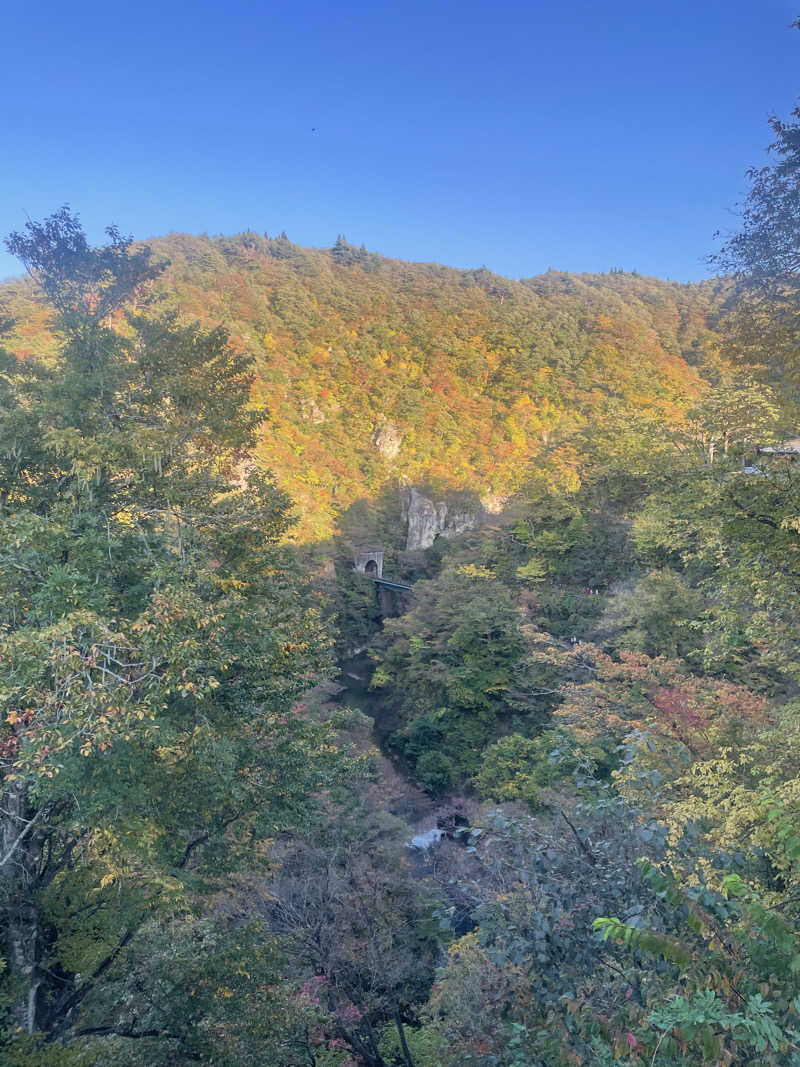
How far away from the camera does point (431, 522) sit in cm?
4600

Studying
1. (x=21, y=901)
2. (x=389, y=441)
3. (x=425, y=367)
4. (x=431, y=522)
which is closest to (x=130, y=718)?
(x=21, y=901)

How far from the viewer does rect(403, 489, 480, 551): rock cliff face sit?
4512 cm

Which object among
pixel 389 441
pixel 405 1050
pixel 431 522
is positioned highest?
pixel 389 441

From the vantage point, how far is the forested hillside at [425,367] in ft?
149

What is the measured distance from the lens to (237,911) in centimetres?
967

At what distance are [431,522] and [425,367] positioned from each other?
20899mm

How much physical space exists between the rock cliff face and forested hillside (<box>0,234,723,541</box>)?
84.5 inches

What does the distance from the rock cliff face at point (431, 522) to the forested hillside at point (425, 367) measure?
2.15 meters

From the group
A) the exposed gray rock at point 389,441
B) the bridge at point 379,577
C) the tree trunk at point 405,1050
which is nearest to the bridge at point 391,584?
the bridge at point 379,577

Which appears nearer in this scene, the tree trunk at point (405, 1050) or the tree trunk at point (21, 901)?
the tree trunk at point (21, 901)

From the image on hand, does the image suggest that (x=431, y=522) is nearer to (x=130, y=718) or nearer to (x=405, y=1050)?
(x=405, y=1050)

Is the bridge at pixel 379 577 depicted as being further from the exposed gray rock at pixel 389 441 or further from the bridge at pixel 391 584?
the exposed gray rock at pixel 389 441

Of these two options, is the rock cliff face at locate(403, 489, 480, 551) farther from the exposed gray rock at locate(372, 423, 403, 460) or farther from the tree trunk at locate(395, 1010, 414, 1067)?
the tree trunk at locate(395, 1010, 414, 1067)

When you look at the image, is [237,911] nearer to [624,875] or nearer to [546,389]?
[624,875]
